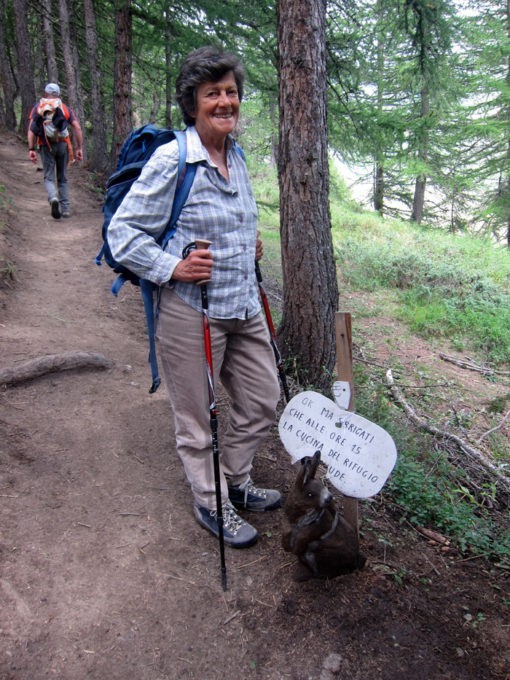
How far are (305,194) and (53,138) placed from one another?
6637mm

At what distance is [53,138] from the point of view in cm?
880

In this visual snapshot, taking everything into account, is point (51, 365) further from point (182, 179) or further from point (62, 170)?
point (62, 170)

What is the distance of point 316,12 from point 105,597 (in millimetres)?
4292

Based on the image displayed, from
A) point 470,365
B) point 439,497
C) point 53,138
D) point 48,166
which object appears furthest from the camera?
point 48,166

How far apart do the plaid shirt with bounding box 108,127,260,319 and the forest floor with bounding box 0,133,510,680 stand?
1.38 meters

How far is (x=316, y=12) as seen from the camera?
152 inches

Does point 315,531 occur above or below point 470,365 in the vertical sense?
above

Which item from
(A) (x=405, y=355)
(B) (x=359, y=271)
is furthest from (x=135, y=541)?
(B) (x=359, y=271)

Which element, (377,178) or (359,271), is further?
(377,178)

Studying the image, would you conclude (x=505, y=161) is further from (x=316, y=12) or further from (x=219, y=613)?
(x=219, y=613)

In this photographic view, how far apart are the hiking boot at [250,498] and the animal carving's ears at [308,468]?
0.73 meters

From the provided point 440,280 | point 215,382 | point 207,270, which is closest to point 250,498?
point 215,382

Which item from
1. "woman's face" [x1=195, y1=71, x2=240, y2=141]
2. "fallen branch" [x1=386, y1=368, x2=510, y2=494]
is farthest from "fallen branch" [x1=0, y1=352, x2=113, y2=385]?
"fallen branch" [x1=386, y1=368, x2=510, y2=494]

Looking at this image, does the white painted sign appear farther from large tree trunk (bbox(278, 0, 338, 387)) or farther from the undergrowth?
large tree trunk (bbox(278, 0, 338, 387))
